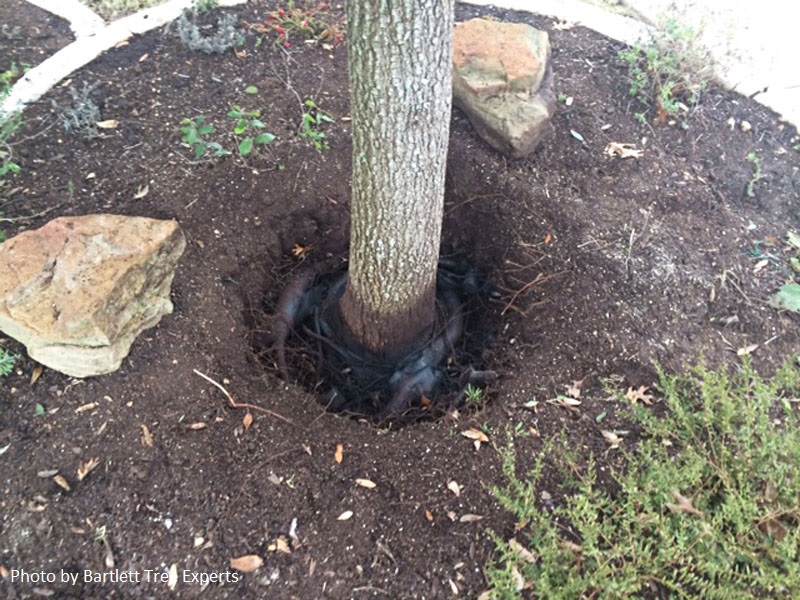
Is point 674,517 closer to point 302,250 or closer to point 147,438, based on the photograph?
point 147,438

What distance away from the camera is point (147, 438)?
221 centimetres

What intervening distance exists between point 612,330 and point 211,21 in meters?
2.61

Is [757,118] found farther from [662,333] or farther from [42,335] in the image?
[42,335]

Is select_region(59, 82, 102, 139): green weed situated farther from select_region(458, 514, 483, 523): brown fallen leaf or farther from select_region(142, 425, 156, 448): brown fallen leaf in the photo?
select_region(458, 514, 483, 523): brown fallen leaf

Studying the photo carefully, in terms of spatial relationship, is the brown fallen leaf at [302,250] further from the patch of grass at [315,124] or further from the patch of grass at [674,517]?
the patch of grass at [674,517]

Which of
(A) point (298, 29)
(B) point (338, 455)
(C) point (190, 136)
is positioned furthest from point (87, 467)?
(A) point (298, 29)

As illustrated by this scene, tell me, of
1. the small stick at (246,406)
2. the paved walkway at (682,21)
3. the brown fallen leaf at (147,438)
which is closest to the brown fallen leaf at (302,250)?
the small stick at (246,406)

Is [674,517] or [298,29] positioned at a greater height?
[298,29]

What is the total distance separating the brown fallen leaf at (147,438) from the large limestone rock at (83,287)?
0.84ft

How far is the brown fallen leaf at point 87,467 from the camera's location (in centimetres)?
212

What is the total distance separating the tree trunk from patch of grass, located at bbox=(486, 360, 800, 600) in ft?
2.53

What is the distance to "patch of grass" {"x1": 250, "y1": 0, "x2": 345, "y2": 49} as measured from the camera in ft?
11.4

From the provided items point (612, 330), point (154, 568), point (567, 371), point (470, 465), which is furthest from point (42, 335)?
point (612, 330)

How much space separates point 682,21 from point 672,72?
1.71ft
